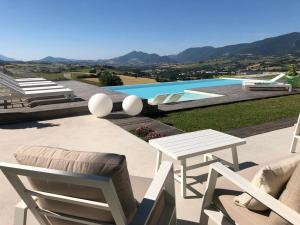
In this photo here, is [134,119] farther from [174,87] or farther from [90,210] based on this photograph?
[174,87]

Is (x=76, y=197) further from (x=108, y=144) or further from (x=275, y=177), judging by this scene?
(x=108, y=144)

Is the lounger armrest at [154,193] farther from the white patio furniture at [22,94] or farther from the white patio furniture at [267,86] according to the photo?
the white patio furniture at [267,86]

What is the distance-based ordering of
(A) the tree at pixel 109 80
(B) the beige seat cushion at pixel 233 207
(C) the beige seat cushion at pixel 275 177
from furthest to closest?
1. (A) the tree at pixel 109 80
2. (B) the beige seat cushion at pixel 233 207
3. (C) the beige seat cushion at pixel 275 177

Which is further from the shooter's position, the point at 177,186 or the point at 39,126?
the point at 39,126

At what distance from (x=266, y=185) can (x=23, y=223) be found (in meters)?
1.89

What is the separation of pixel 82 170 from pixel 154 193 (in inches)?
26.3

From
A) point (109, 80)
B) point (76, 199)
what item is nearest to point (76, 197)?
point (76, 199)

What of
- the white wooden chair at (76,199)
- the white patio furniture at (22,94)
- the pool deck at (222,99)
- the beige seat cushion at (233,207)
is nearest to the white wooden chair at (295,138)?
the beige seat cushion at (233,207)

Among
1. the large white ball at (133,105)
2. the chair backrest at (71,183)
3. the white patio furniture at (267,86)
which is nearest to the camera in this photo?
the chair backrest at (71,183)

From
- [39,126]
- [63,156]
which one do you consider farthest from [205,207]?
[39,126]

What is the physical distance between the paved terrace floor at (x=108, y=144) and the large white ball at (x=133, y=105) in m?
0.70

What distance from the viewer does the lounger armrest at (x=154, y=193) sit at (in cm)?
174

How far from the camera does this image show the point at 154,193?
77.8 inches

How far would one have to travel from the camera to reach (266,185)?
187cm
